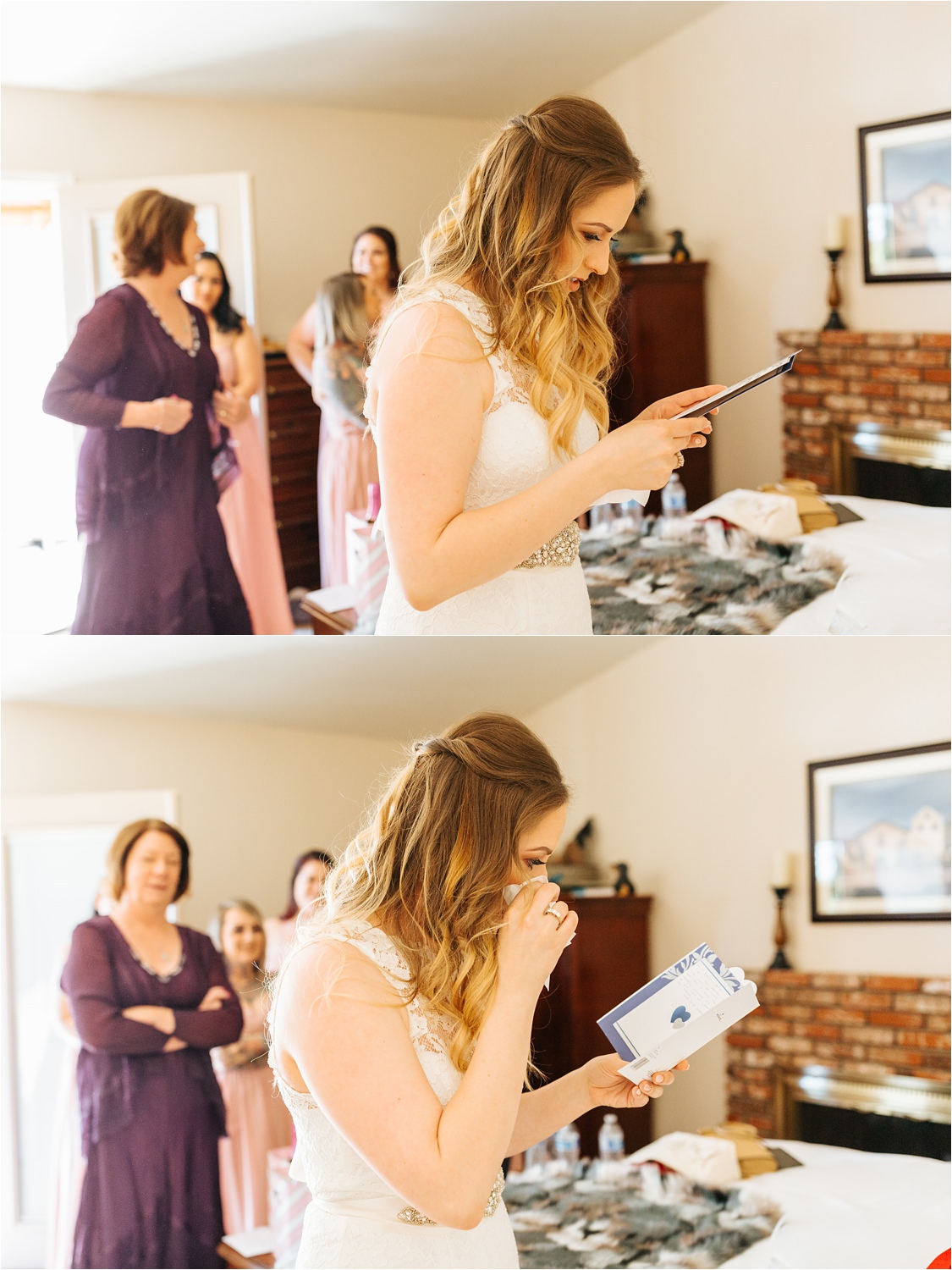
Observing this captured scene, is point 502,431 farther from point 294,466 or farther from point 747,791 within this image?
point 747,791

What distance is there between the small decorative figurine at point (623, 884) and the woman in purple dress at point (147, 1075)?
0.63 m

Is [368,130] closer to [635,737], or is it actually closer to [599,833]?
[635,737]

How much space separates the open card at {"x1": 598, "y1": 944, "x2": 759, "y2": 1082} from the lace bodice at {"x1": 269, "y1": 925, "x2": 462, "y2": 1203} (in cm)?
16

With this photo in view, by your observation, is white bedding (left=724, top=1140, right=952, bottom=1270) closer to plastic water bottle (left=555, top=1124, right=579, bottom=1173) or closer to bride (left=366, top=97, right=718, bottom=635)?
plastic water bottle (left=555, top=1124, right=579, bottom=1173)

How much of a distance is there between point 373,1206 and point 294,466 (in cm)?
96

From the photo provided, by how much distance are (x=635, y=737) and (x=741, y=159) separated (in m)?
0.77

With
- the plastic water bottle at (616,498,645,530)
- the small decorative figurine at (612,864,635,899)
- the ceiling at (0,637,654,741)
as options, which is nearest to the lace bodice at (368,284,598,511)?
the ceiling at (0,637,654,741)

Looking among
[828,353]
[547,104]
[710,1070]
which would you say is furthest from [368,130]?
[710,1070]

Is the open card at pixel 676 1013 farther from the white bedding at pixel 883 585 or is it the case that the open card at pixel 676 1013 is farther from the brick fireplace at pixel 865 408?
the brick fireplace at pixel 865 408

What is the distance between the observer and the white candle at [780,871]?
209 centimetres

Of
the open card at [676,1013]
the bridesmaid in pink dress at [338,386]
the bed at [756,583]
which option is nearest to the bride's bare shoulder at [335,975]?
the open card at [676,1013]

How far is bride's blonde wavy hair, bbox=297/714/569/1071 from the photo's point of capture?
2.55 ft

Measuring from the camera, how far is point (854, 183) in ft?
5.74

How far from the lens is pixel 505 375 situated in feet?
2.34
